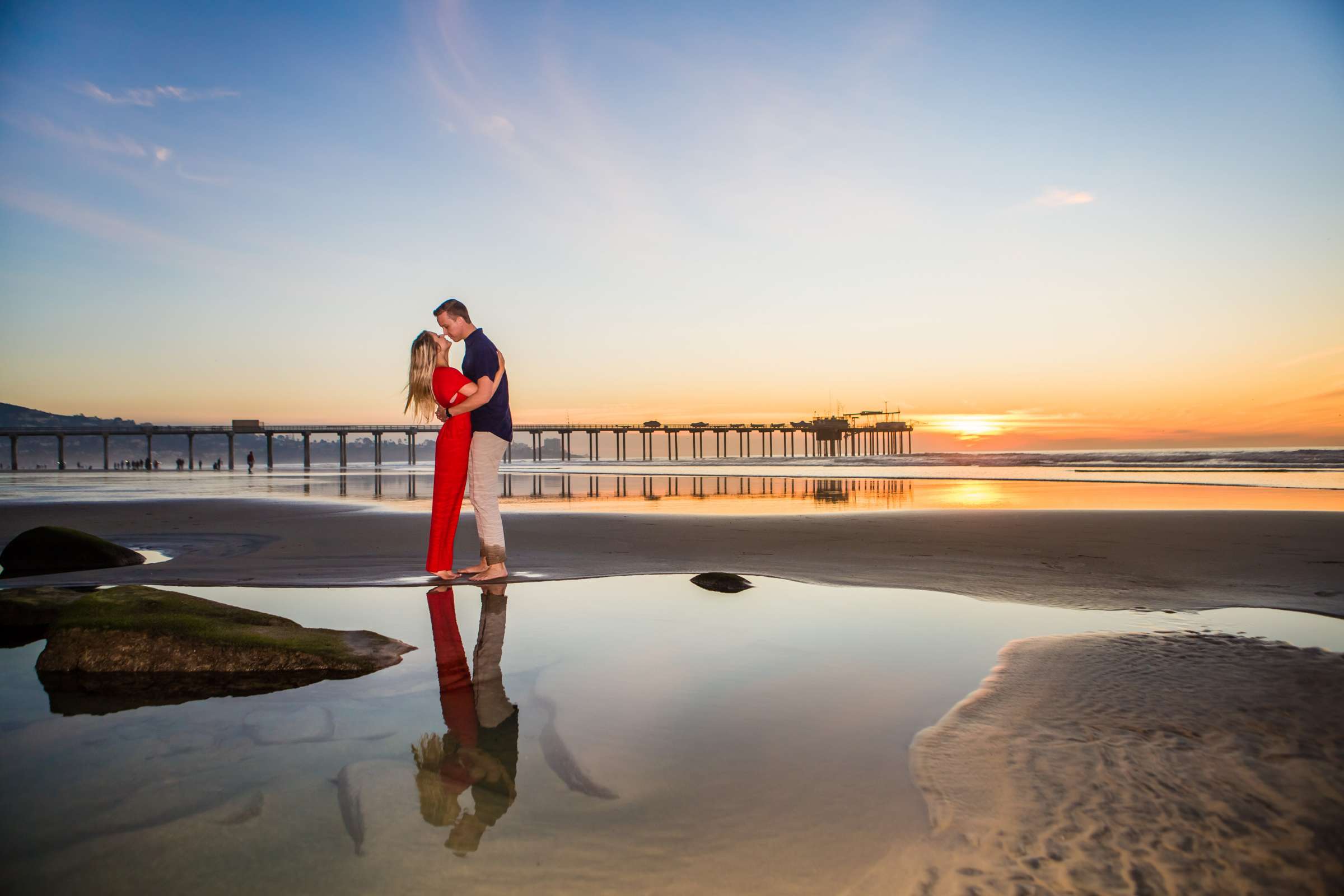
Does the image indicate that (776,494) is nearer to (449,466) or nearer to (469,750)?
(449,466)

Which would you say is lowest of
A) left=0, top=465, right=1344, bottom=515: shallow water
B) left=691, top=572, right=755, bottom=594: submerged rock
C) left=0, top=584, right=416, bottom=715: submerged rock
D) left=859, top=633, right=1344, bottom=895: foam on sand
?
left=0, top=465, right=1344, bottom=515: shallow water

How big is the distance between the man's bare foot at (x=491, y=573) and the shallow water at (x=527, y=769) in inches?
76.5

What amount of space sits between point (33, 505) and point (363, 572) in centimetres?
1390

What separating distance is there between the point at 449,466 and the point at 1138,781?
5194mm

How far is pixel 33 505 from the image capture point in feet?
49.4

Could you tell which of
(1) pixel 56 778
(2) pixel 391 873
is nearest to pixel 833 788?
(2) pixel 391 873

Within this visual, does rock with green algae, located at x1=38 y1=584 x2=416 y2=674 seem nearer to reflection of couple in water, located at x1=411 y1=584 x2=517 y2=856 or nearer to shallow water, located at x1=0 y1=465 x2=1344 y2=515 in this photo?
reflection of couple in water, located at x1=411 y1=584 x2=517 y2=856

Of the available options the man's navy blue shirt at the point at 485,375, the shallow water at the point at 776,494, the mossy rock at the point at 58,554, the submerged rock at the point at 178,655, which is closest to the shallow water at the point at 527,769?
the submerged rock at the point at 178,655

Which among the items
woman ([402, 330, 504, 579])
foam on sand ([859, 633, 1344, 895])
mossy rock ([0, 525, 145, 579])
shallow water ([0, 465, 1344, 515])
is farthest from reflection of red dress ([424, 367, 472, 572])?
shallow water ([0, 465, 1344, 515])

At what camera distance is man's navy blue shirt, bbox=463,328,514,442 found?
5.98 metres

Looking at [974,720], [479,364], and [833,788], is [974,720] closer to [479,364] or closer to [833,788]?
[833,788]

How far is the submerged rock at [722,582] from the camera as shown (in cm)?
559

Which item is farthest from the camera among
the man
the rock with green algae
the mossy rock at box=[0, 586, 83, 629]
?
the man

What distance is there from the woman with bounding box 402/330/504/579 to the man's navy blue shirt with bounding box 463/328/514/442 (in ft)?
0.20
